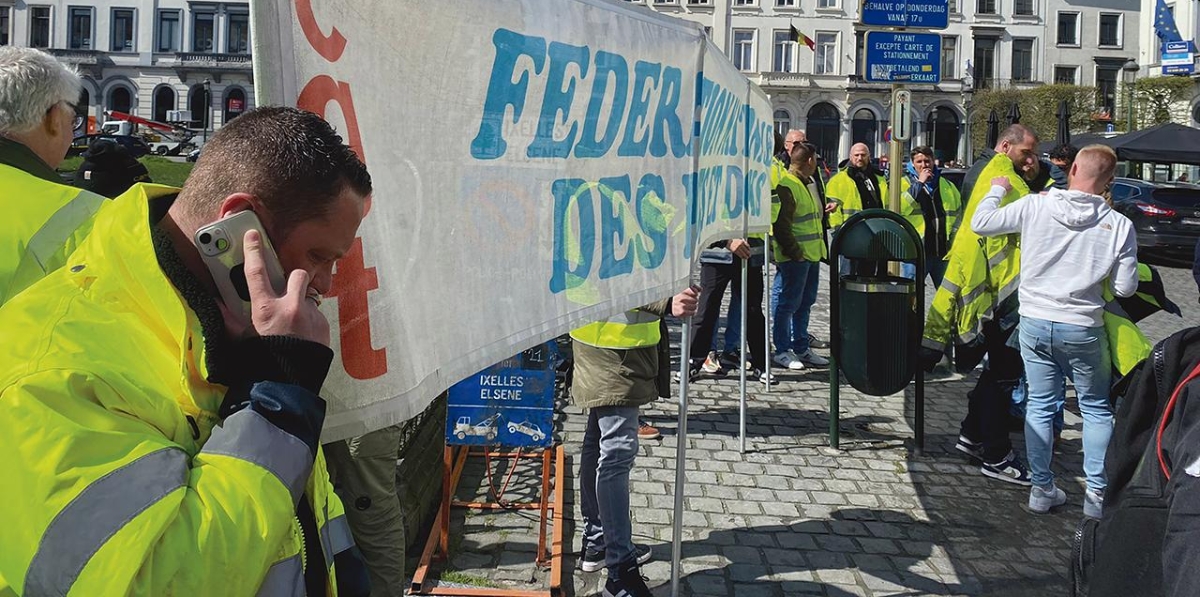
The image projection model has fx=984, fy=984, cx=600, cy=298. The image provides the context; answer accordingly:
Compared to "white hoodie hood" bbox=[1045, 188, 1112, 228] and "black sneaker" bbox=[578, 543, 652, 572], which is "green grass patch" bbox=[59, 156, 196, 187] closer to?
"black sneaker" bbox=[578, 543, 652, 572]

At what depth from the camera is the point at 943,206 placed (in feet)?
30.9

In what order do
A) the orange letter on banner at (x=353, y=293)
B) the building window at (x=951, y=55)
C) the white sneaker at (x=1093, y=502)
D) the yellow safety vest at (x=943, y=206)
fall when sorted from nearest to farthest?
→ the orange letter on banner at (x=353, y=293) → the white sneaker at (x=1093, y=502) → the yellow safety vest at (x=943, y=206) → the building window at (x=951, y=55)

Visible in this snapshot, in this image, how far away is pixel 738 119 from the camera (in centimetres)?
498

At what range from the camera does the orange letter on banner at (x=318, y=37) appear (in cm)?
158

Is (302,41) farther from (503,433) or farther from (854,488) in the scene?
(854,488)

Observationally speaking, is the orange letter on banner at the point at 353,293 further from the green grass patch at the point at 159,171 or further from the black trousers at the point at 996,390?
the green grass patch at the point at 159,171

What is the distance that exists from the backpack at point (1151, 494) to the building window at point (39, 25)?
72.3 m

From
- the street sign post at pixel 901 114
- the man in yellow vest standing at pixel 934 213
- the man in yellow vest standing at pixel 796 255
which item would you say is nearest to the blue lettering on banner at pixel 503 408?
the man in yellow vest standing at pixel 796 255

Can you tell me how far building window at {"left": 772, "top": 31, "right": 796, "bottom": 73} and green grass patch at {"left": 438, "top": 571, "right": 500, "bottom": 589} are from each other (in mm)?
57772

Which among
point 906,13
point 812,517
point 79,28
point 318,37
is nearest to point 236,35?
point 79,28

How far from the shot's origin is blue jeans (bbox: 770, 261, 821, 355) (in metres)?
8.58

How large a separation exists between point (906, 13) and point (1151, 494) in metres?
7.79

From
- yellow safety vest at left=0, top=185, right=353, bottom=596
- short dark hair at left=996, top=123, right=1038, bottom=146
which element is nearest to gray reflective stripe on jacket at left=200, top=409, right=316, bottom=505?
yellow safety vest at left=0, top=185, right=353, bottom=596

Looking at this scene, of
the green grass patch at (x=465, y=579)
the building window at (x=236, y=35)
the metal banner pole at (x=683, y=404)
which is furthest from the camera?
the building window at (x=236, y=35)
